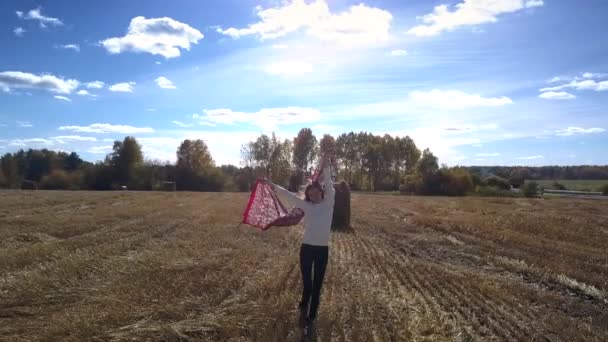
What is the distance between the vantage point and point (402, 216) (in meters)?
27.8

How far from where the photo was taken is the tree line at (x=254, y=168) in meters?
75.1

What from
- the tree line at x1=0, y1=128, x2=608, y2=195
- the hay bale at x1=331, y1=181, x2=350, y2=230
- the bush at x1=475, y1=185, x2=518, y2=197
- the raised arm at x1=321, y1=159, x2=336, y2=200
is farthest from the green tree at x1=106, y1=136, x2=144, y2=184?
the raised arm at x1=321, y1=159, x2=336, y2=200

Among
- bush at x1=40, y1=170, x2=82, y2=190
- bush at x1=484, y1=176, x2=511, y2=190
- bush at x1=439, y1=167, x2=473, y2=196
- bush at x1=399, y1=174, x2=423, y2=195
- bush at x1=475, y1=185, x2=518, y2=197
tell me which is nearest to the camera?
bush at x1=475, y1=185, x2=518, y2=197

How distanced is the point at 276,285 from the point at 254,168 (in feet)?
228

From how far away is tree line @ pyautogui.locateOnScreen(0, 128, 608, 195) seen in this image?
7506 cm

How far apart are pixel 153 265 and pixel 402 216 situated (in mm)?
18797

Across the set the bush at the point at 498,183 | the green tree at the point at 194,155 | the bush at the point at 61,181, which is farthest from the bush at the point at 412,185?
the bush at the point at 61,181

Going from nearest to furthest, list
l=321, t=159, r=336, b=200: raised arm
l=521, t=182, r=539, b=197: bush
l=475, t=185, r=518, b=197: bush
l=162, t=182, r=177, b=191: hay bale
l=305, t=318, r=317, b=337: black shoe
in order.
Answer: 1. l=305, t=318, r=317, b=337: black shoe
2. l=321, t=159, r=336, b=200: raised arm
3. l=521, t=182, r=539, b=197: bush
4. l=162, t=182, r=177, b=191: hay bale
5. l=475, t=185, r=518, b=197: bush

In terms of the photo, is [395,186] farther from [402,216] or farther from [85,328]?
[85,328]

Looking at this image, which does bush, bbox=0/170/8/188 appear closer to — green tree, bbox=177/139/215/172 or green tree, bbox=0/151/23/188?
green tree, bbox=0/151/23/188

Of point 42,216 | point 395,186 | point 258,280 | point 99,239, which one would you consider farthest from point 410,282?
point 395,186

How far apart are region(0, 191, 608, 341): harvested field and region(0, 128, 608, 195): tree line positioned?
145 feet

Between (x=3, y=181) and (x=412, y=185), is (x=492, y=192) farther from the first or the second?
(x=3, y=181)

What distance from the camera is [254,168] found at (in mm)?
78812
